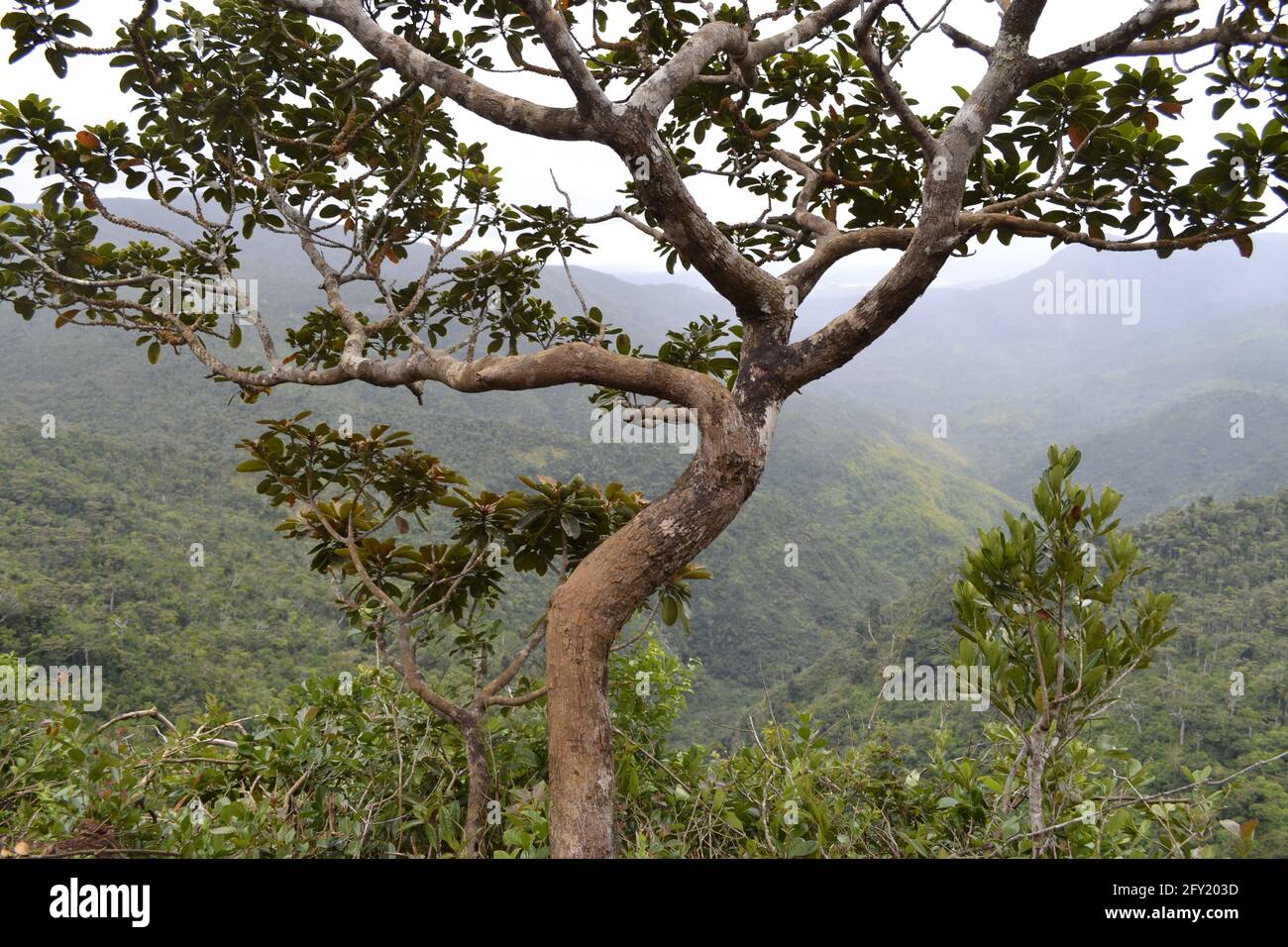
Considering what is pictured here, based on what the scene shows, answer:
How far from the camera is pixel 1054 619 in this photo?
2.33 meters

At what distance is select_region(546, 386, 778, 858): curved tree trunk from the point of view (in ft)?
6.28

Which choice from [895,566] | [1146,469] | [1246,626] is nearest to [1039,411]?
[1146,469]

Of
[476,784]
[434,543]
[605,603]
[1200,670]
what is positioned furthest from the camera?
[1200,670]

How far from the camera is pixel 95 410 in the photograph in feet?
100

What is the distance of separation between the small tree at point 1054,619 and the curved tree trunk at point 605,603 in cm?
81

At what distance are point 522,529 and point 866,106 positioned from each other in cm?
236

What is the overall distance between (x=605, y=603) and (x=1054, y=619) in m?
1.45
